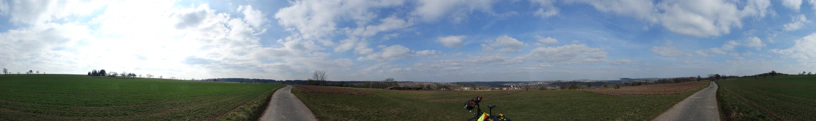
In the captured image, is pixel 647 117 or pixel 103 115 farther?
pixel 103 115

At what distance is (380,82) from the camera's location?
109 m

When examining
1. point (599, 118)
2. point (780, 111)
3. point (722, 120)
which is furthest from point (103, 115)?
point (780, 111)

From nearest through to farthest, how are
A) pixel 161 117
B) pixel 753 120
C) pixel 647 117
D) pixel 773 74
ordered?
pixel 753 120, pixel 647 117, pixel 161 117, pixel 773 74

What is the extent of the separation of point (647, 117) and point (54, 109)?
111 ft

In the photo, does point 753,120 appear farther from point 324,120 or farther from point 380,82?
point 380,82

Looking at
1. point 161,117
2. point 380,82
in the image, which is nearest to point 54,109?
point 161,117

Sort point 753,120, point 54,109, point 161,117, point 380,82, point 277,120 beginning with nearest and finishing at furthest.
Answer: point 753,120, point 277,120, point 161,117, point 54,109, point 380,82

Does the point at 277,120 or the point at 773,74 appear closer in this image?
the point at 277,120

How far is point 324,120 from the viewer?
1584 centimetres

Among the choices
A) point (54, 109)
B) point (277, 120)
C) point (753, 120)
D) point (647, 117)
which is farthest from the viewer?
point (54, 109)

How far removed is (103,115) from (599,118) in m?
27.5

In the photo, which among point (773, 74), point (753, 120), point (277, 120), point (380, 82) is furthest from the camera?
point (380, 82)

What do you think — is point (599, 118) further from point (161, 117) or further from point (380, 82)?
point (380, 82)

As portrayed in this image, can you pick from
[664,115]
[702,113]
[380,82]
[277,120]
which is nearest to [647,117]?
[664,115]
